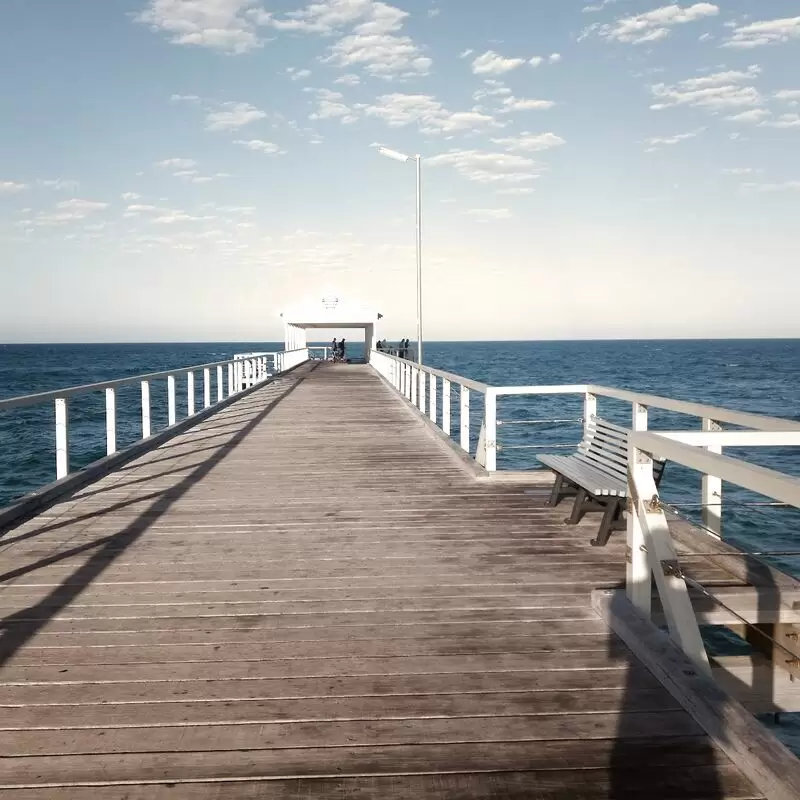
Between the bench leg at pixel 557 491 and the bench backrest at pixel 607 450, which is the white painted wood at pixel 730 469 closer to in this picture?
the bench backrest at pixel 607 450

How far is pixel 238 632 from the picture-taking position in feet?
12.3

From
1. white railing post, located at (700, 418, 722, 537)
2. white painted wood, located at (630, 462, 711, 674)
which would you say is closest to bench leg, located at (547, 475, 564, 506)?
white railing post, located at (700, 418, 722, 537)

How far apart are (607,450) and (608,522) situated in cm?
80

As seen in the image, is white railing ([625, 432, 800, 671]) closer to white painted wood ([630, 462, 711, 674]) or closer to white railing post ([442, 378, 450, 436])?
white painted wood ([630, 462, 711, 674])

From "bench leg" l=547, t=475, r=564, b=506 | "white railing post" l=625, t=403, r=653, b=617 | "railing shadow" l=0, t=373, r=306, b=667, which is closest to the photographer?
"white railing post" l=625, t=403, r=653, b=617

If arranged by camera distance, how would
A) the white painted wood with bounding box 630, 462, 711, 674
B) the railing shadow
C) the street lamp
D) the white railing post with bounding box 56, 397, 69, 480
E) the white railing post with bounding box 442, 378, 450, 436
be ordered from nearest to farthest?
the white painted wood with bounding box 630, 462, 711, 674, the railing shadow, the white railing post with bounding box 56, 397, 69, 480, the white railing post with bounding box 442, 378, 450, 436, the street lamp

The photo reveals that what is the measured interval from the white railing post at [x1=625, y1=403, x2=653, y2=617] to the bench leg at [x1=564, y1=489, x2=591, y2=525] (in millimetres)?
1873

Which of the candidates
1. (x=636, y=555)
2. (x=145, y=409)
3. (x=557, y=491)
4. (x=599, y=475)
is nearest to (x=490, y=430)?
(x=557, y=491)

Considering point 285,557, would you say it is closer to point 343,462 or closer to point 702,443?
point 702,443

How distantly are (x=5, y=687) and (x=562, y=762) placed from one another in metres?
2.19

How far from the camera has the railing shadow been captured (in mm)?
3719

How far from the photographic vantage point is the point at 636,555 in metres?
3.64

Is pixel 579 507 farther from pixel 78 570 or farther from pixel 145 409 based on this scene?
pixel 145 409

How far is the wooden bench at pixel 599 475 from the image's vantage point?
501 centimetres
